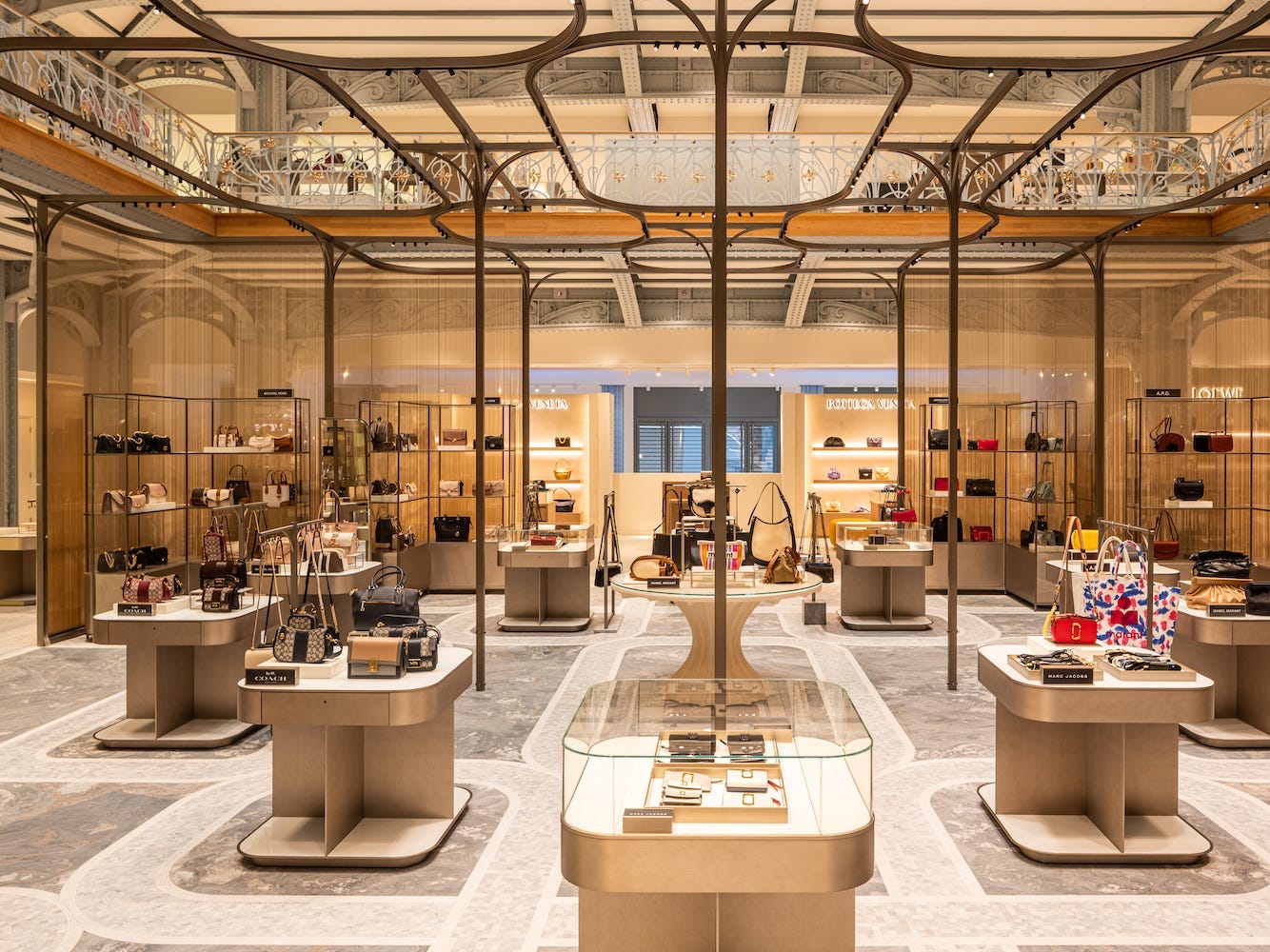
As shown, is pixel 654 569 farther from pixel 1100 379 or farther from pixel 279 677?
pixel 1100 379

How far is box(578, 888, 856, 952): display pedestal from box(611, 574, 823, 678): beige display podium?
11.5 feet

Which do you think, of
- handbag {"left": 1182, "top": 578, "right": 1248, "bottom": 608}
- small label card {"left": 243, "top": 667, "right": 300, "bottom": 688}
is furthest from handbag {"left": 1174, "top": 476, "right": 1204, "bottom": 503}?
small label card {"left": 243, "top": 667, "right": 300, "bottom": 688}

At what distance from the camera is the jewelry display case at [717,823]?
9.02 ft

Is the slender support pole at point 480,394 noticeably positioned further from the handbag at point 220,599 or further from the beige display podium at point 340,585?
the handbag at point 220,599

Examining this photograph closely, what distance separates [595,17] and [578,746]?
353 inches

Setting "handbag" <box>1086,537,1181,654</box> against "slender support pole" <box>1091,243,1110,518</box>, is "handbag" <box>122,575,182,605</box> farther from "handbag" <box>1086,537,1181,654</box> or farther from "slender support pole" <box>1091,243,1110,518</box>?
"slender support pole" <box>1091,243,1110,518</box>

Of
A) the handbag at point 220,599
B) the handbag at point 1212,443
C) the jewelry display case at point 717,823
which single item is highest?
the handbag at point 1212,443

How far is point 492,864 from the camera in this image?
4.22m

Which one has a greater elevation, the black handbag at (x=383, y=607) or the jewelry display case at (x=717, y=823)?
the black handbag at (x=383, y=607)

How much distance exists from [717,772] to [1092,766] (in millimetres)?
2583

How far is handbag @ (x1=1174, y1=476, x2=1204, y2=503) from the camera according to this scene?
10.4 metres

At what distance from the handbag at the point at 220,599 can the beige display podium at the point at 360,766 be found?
1860 millimetres

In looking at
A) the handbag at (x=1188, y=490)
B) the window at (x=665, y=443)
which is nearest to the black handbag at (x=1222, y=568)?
the handbag at (x=1188, y=490)

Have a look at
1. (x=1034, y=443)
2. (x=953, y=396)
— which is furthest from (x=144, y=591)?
(x=1034, y=443)
